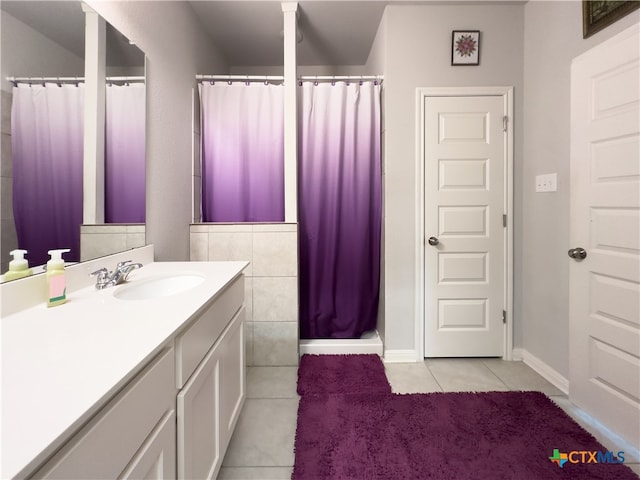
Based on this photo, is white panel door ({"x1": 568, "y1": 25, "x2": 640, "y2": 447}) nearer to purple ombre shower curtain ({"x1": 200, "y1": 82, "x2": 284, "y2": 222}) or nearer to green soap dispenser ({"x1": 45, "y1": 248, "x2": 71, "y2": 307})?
purple ombre shower curtain ({"x1": 200, "y1": 82, "x2": 284, "y2": 222})

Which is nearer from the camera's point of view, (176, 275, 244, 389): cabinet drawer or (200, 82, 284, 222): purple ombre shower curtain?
(176, 275, 244, 389): cabinet drawer

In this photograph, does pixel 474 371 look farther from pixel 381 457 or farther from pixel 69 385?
pixel 69 385

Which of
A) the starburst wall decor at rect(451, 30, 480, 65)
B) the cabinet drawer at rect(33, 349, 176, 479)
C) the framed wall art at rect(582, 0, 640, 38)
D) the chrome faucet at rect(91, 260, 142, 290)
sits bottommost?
the cabinet drawer at rect(33, 349, 176, 479)

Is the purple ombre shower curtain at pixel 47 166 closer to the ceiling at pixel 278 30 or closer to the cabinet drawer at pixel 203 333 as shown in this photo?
the ceiling at pixel 278 30

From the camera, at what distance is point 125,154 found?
55.6 inches

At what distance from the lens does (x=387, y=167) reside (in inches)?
84.7

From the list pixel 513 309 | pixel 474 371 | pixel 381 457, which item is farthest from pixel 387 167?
pixel 381 457

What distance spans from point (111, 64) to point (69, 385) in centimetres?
142

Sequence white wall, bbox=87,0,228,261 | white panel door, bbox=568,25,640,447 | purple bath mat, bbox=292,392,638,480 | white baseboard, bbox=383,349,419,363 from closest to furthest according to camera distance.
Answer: purple bath mat, bbox=292,392,638,480, white panel door, bbox=568,25,640,447, white wall, bbox=87,0,228,261, white baseboard, bbox=383,349,419,363

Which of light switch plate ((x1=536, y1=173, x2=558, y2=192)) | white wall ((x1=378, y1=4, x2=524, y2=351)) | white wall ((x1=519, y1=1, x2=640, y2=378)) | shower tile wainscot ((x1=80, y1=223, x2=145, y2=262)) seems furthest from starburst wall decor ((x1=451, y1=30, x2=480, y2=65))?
shower tile wainscot ((x1=80, y1=223, x2=145, y2=262))

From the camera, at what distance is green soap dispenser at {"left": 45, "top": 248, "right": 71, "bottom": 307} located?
0.97 meters

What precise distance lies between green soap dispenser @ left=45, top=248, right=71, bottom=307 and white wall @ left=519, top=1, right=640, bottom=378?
2576 mm

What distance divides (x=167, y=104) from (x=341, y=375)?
2.15 m

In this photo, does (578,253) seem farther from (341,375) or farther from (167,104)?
(167,104)
